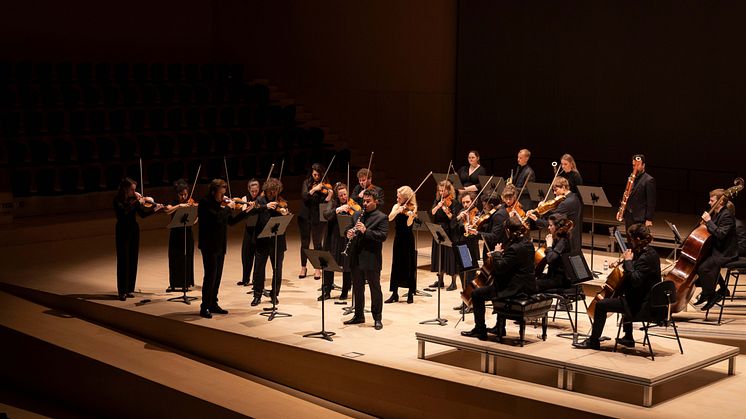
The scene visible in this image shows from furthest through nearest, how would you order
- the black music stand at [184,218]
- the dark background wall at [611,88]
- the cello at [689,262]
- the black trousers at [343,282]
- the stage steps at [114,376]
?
the dark background wall at [611,88]
the black trousers at [343,282]
the black music stand at [184,218]
the cello at [689,262]
the stage steps at [114,376]

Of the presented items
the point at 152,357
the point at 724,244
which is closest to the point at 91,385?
the point at 152,357

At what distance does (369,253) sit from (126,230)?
7.97ft

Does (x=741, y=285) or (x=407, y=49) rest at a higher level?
(x=407, y=49)

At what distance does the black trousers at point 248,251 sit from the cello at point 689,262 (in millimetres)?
3757

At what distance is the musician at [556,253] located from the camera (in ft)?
27.3

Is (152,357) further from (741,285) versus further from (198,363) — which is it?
(741,285)

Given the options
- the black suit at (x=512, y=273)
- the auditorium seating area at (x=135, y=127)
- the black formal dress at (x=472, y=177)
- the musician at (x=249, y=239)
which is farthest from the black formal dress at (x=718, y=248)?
the auditorium seating area at (x=135, y=127)

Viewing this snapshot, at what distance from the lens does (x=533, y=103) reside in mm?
15734

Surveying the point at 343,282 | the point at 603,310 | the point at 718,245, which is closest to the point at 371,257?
the point at 343,282

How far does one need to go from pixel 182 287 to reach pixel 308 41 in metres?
7.86

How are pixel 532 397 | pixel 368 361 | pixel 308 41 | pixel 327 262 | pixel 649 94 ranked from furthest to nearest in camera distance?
pixel 308 41 < pixel 649 94 < pixel 327 262 < pixel 368 361 < pixel 532 397

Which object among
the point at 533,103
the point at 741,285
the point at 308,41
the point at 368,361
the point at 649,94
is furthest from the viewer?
the point at 308,41

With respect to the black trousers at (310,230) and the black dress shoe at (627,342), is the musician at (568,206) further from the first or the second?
the black trousers at (310,230)

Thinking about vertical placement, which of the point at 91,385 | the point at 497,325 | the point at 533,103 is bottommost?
the point at 91,385
